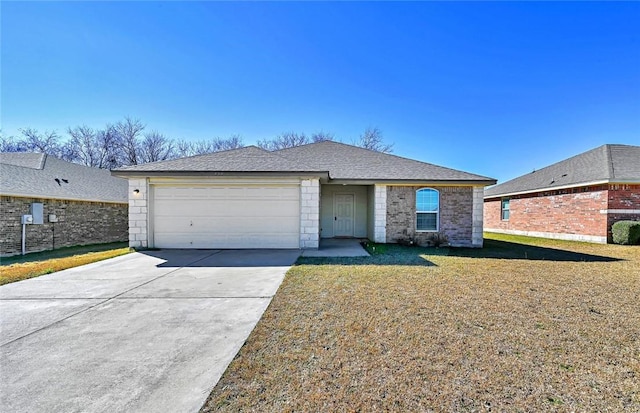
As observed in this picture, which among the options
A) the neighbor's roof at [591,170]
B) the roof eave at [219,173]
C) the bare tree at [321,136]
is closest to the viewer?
the roof eave at [219,173]

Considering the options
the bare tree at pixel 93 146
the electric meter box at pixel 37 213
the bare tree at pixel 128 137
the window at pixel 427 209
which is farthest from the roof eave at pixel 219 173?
the bare tree at pixel 93 146

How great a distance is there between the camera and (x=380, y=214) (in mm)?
11242

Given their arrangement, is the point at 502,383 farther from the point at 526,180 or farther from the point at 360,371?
the point at 526,180

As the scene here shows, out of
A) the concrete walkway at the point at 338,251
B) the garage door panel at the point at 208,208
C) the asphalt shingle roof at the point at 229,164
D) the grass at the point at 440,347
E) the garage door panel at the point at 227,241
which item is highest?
the asphalt shingle roof at the point at 229,164

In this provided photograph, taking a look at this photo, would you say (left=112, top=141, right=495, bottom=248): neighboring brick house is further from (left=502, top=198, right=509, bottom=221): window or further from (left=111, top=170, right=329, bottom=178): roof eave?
(left=502, top=198, right=509, bottom=221): window

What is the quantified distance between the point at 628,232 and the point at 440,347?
14274 millimetres

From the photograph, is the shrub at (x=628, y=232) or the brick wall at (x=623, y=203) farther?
the brick wall at (x=623, y=203)

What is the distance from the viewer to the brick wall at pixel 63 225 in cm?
1006

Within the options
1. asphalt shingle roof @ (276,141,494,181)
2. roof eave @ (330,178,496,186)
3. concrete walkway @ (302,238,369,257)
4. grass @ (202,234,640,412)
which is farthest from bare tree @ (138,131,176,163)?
grass @ (202,234,640,412)

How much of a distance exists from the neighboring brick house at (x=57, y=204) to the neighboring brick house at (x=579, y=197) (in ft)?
77.0

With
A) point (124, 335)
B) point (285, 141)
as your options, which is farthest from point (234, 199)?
point (285, 141)

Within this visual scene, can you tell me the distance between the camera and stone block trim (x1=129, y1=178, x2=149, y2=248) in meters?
9.52

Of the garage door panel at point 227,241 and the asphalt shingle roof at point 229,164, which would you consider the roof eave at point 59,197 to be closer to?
the asphalt shingle roof at point 229,164

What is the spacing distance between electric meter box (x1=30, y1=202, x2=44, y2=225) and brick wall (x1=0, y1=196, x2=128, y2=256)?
15cm
